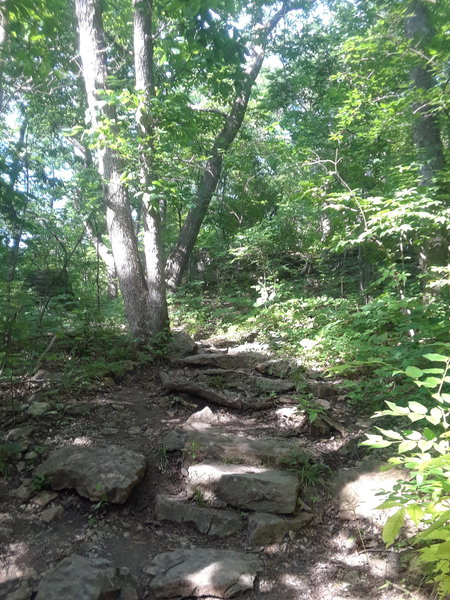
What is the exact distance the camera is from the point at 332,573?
2500mm

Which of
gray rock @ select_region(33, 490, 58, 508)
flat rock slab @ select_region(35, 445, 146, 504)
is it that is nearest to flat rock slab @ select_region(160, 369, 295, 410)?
flat rock slab @ select_region(35, 445, 146, 504)

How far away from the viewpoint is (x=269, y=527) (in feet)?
9.17

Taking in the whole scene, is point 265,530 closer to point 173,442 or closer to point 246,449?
point 246,449

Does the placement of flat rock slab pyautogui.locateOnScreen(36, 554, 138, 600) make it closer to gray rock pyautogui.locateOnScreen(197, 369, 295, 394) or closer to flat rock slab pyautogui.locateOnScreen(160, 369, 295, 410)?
flat rock slab pyautogui.locateOnScreen(160, 369, 295, 410)

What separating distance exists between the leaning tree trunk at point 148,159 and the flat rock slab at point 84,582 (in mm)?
4625

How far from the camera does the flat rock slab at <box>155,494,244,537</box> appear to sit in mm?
2881

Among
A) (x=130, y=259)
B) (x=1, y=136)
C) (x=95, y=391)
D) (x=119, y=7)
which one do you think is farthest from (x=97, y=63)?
(x=1, y=136)

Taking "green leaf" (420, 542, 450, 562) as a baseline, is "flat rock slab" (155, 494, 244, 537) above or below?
below

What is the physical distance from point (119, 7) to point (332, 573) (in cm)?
1150

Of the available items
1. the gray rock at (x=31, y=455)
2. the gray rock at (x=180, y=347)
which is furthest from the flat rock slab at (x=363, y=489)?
the gray rock at (x=180, y=347)

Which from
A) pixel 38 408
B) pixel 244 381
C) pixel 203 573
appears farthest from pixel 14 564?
pixel 244 381

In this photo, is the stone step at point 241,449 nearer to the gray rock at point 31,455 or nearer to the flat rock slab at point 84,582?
the gray rock at point 31,455

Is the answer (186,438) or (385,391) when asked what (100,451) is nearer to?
(186,438)

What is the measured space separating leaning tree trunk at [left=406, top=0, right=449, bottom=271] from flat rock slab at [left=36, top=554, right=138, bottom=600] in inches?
239
